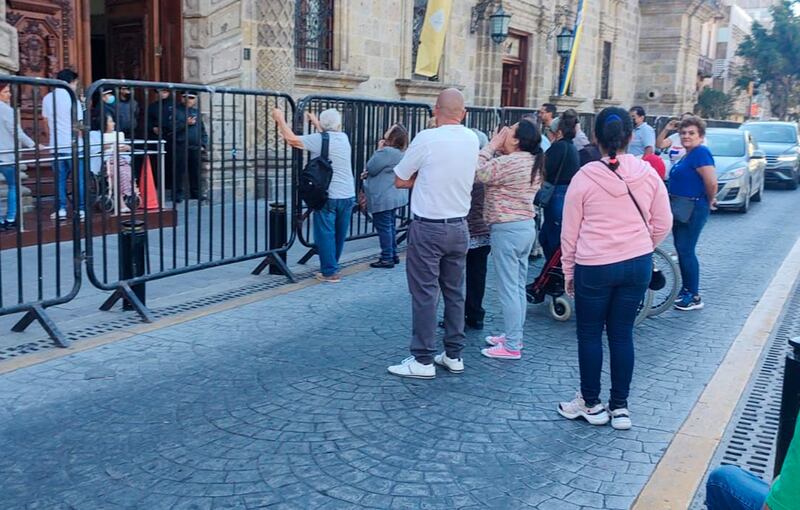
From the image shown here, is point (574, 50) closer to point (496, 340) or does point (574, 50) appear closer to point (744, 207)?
point (744, 207)

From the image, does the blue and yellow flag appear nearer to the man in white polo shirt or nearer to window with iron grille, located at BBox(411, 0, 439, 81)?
window with iron grille, located at BBox(411, 0, 439, 81)

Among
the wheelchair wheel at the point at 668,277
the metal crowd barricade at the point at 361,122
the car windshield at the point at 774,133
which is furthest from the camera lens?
the car windshield at the point at 774,133

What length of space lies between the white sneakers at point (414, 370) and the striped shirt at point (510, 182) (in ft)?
4.10

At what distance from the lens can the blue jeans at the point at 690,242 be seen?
24.5ft

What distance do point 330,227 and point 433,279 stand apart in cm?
291

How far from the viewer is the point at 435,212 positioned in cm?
529

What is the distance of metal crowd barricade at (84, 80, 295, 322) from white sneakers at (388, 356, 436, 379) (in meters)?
2.26

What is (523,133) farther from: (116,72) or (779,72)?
(779,72)

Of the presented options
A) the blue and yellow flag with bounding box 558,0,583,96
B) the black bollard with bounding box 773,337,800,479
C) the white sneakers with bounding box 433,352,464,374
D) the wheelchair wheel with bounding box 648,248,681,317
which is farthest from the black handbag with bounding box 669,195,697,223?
the blue and yellow flag with bounding box 558,0,583,96

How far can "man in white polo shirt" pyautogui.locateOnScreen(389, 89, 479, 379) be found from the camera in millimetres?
5254

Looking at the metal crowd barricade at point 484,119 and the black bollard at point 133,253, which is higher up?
the metal crowd barricade at point 484,119

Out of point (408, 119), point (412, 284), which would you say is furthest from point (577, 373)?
point (408, 119)

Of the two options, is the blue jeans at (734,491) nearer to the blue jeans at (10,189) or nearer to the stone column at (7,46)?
the blue jeans at (10,189)

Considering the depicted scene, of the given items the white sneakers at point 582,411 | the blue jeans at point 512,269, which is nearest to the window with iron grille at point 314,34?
the blue jeans at point 512,269
